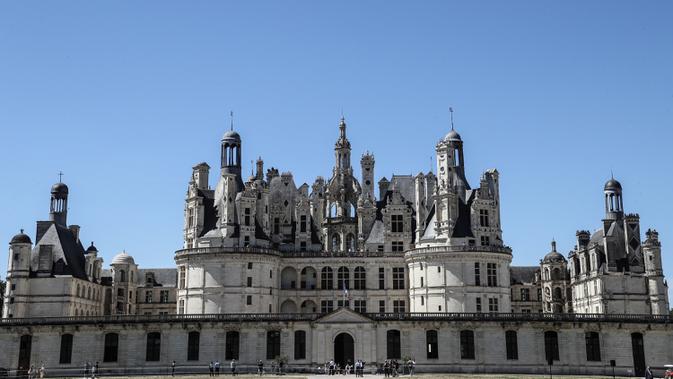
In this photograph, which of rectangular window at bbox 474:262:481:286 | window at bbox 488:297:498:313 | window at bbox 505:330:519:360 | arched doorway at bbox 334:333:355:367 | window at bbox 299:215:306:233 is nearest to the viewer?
window at bbox 505:330:519:360

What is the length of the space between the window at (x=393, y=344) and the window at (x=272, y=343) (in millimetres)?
9372

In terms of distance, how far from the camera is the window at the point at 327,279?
81562 millimetres

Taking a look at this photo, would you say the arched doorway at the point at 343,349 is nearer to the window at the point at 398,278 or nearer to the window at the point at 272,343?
the window at the point at 272,343

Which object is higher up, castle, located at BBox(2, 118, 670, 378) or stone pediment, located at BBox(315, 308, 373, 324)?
castle, located at BBox(2, 118, 670, 378)

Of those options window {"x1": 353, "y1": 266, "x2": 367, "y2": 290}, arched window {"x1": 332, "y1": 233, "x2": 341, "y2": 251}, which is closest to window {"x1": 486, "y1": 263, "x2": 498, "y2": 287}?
window {"x1": 353, "y1": 266, "x2": 367, "y2": 290}

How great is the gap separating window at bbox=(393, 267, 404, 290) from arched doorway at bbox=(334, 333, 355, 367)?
13.9 metres

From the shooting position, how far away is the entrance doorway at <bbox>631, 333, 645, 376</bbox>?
218 ft

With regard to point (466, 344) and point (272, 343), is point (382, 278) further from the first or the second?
point (272, 343)

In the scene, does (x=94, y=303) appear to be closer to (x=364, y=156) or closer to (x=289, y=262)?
(x=289, y=262)

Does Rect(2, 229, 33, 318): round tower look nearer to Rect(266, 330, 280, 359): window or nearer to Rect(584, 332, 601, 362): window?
Rect(266, 330, 280, 359): window

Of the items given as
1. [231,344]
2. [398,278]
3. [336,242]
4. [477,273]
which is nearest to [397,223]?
[398,278]

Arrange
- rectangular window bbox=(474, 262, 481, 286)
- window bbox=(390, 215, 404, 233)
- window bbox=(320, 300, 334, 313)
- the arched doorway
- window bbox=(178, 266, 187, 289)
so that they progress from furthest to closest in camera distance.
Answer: window bbox=(390, 215, 404, 233), window bbox=(320, 300, 334, 313), window bbox=(178, 266, 187, 289), rectangular window bbox=(474, 262, 481, 286), the arched doorway

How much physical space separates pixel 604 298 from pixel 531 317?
20.6 metres

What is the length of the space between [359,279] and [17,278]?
34.2 meters
